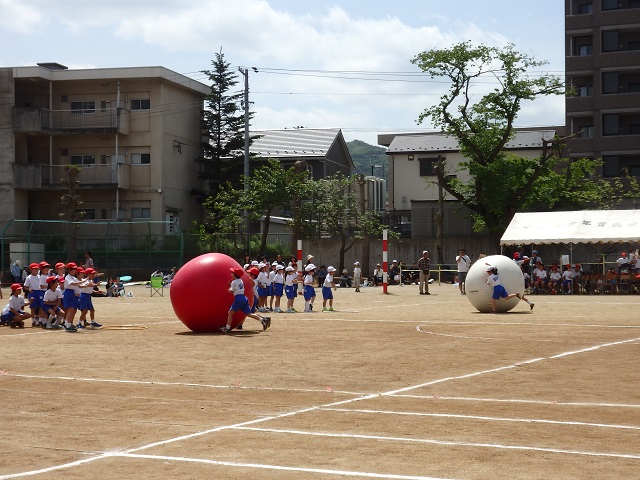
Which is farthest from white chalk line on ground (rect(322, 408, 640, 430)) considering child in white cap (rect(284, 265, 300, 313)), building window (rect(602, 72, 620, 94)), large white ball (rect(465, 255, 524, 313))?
building window (rect(602, 72, 620, 94))

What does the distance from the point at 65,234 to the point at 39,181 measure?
8974 millimetres

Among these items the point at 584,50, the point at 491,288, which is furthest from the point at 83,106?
the point at 491,288

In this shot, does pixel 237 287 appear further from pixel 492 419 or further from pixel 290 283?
pixel 492 419

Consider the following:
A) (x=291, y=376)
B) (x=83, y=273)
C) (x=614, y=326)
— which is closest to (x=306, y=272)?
(x=83, y=273)

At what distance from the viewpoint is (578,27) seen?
239 feet

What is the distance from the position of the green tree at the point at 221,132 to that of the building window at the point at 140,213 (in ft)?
17.5

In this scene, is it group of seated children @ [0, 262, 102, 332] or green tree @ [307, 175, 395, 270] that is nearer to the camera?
group of seated children @ [0, 262, 102, 332]

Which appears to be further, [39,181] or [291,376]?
[39,181]

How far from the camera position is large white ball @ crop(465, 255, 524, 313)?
2919cm

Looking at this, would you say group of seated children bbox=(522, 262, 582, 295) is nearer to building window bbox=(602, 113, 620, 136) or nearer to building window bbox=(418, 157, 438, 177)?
building window bbox=(418, 157, 438, 177)

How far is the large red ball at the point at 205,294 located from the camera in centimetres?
2280

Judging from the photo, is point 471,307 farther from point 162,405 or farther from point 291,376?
point 162,405

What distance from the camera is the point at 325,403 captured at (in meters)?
12.2

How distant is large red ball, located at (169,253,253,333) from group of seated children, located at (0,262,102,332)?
2920 mm
